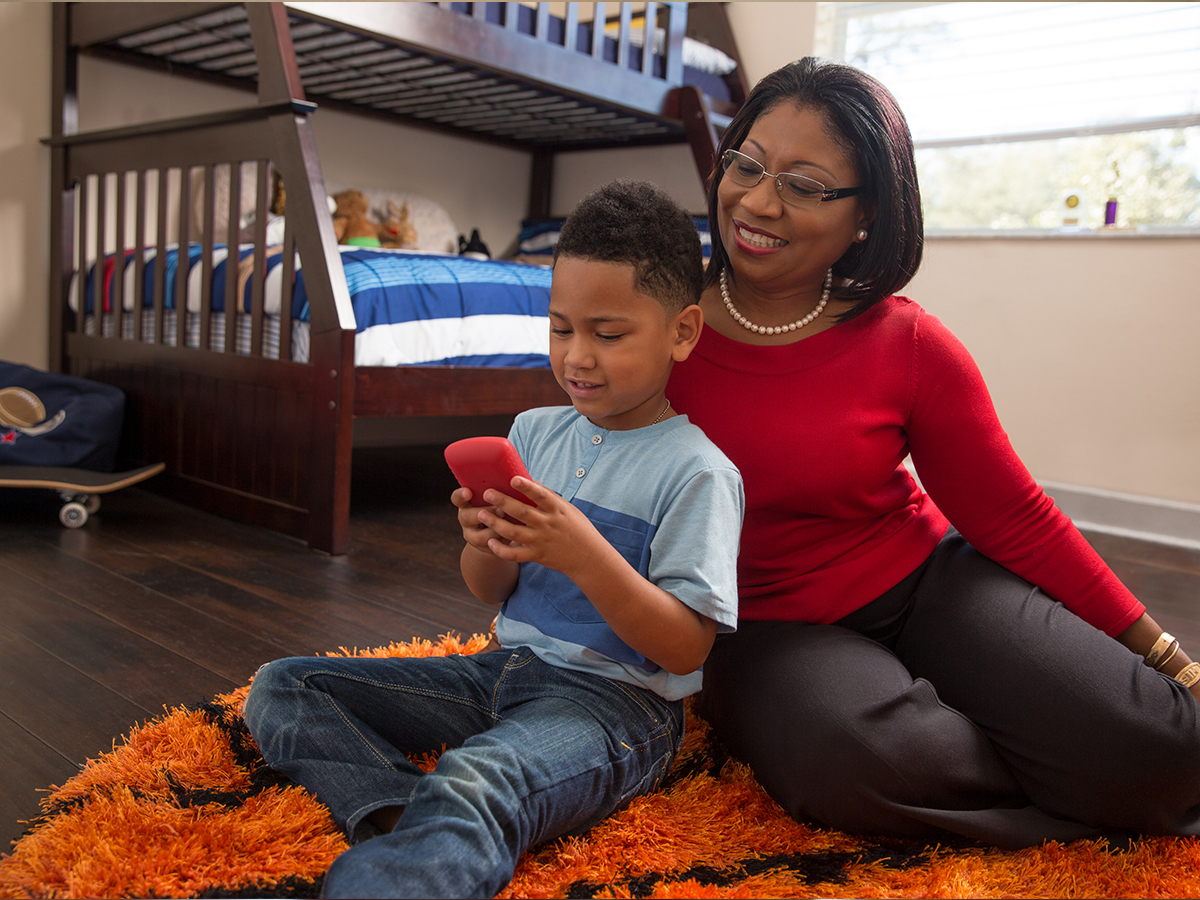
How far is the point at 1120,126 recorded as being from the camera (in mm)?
2604

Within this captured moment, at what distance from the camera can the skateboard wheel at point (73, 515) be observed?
5.95ft

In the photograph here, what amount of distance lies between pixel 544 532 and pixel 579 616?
147 millimetres

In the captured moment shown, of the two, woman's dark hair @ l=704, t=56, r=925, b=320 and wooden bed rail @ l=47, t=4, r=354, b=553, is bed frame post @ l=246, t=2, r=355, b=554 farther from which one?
woman's dark hair @ l=704, t=56, r=925, b=320

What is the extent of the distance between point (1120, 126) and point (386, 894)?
286cm

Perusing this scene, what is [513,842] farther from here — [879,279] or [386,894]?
[879,279]

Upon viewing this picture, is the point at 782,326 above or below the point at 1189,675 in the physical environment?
above

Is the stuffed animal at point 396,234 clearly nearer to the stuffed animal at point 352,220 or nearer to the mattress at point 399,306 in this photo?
Result: the stuffed animal at point 352,220

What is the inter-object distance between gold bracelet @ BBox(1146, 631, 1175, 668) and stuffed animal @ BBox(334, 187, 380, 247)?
2.56 metres

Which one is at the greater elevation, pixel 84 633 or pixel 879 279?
pixel 879 279

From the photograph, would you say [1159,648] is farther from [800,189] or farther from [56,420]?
[56,420]

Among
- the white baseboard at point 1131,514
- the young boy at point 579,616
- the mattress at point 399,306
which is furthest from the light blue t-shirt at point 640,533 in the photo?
the white baseboard at point 1131,514

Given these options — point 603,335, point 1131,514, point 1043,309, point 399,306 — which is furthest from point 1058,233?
point 603,335

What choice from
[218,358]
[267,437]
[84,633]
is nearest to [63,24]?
[218,358]

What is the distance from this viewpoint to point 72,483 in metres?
1.87
